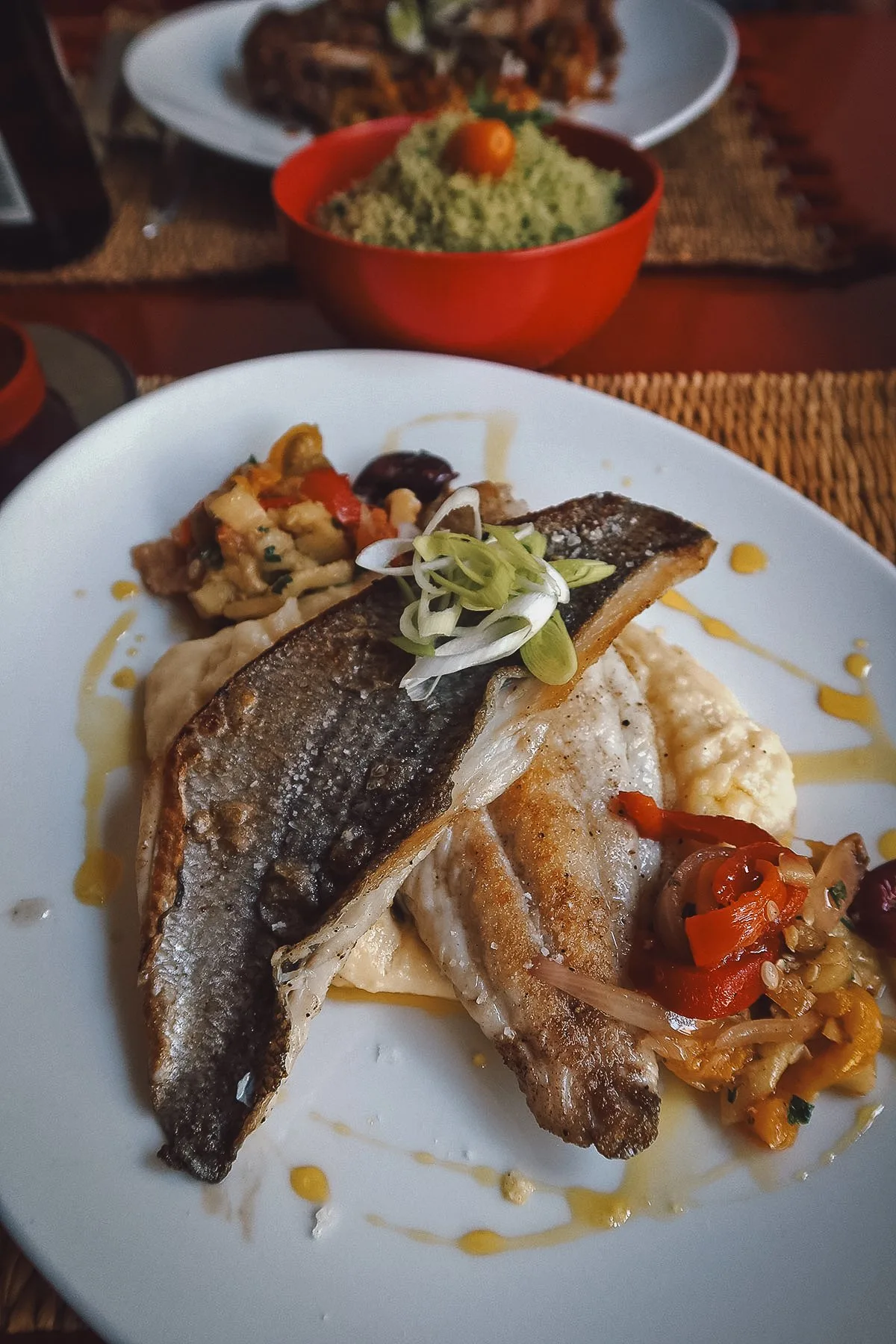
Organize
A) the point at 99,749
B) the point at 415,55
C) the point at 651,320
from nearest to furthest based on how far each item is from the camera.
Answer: the point at 99,749 < the point at 651,320 < the point at 415,55

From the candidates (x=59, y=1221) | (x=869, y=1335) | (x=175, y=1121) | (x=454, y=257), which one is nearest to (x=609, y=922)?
(x=869, y=1335)

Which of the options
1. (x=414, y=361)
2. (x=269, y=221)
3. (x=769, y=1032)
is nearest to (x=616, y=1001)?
(x=769, y=1032)

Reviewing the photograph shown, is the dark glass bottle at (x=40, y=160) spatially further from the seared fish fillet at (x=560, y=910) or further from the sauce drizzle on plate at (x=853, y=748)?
the sauce drizzle on plate at (x=853, y=748)

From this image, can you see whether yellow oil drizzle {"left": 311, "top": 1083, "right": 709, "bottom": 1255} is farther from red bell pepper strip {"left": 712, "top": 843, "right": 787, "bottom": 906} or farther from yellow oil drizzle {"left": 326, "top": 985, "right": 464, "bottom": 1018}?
red bell pepper strip {"left": 712, "top": 843, "right": 787, "bottom": 906}

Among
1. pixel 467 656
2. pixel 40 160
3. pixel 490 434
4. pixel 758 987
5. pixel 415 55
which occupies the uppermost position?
pixel 40 160

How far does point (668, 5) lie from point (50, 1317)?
567cm

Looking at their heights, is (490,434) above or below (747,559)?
above

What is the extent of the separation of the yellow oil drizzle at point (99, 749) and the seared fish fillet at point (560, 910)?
2.06ft

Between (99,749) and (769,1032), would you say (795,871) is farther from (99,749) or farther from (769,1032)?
(99,749)

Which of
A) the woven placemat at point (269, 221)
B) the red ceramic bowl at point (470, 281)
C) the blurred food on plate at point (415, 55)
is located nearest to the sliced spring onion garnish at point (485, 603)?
the red ceramic bowl at point (470, 281)

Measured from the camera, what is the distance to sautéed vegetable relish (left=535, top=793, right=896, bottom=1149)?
62.9 inches

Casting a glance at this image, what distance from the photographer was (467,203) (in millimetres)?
2883

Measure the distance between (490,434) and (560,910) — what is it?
4.98 feet

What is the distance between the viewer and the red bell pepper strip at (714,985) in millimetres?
1624
